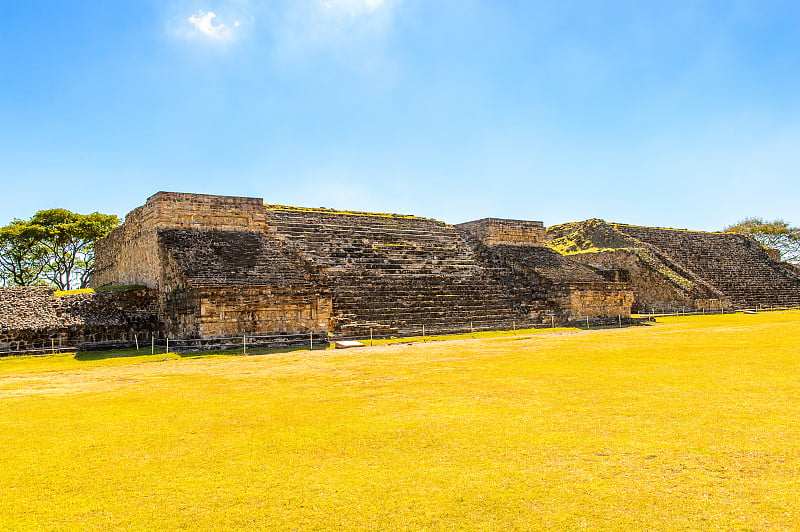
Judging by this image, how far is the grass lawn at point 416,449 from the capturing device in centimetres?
343

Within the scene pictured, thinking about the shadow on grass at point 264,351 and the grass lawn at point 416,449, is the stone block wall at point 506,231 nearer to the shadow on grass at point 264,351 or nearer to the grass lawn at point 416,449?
the shadow on grass at point 264,351

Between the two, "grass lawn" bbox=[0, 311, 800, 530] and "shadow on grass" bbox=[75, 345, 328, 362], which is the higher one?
"shadow on grass" bbox=[75, 345, 328, 362]

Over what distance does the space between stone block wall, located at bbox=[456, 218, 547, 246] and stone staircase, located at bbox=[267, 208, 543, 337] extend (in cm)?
94

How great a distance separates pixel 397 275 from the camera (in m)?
17.9

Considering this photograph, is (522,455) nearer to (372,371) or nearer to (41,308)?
(372,371)

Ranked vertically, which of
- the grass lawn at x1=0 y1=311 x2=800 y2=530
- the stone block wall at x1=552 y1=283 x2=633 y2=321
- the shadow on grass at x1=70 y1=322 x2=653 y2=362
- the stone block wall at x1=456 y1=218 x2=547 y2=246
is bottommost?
the grass lawn at x1=0 y1=311 x2=800 y2=530

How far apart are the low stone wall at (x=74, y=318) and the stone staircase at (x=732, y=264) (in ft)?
81.6

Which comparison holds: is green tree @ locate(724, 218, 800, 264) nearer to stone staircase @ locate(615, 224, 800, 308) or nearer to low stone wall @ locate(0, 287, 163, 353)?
stone staircase @ locate(615, 224, 800, 308)

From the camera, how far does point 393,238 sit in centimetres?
2027

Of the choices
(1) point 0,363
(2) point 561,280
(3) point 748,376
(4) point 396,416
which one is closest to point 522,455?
(4) point 396,416

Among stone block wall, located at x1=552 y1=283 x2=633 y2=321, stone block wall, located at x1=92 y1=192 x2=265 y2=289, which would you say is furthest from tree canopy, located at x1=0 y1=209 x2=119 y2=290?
stone block wall, located at x1=552 y1=283 x2=633 y2=321

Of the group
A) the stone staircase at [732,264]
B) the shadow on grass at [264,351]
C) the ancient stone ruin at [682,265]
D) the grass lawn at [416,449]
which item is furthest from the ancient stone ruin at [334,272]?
the stone staircase at [732,264]

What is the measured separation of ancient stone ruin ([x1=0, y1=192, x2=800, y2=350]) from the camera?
13922mm

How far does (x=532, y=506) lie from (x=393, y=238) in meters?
17.0
